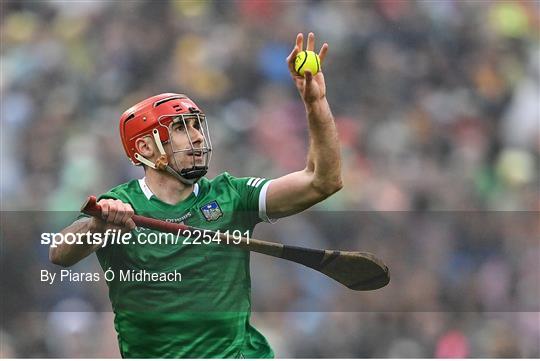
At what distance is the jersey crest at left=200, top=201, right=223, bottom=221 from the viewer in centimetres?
452

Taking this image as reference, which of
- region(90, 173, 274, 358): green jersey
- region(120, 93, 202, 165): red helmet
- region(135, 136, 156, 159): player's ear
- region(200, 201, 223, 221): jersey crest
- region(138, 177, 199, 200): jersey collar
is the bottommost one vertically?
region(90, 173, 274, 358): green jersey

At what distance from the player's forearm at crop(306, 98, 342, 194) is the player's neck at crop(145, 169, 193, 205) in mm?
593

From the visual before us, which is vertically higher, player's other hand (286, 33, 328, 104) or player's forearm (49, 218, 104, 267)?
player's other hand (286, 33, 328, 104)

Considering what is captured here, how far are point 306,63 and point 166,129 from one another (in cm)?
73

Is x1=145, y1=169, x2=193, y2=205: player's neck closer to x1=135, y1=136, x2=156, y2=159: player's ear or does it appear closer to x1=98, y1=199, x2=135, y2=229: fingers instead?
x1=135, y1=136, x2=156, y2=159: player's ear

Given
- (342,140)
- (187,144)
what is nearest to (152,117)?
(187,144)

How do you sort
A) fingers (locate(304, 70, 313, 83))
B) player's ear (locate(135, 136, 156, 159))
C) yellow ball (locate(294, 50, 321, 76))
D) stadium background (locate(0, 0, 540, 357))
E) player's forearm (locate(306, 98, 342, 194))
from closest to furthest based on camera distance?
fingers (locate(304, 70, 313, 83)) → player's forearm (locate(306, 98, 342, 194)) → yellow ball (locate(294, 50, 321, 76)) → player's ear (locate(135, 136, 156, 159)) → stadium background (locate(0, 0, 540, 357))

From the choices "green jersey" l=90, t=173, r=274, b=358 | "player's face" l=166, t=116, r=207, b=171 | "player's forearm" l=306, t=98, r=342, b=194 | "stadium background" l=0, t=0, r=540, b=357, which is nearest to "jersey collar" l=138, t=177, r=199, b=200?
"green jersey" l=90, t=173, r=274, b=358

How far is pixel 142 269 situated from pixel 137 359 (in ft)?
1.26

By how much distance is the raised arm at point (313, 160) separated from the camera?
4.11 meters

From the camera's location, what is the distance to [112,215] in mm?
4293

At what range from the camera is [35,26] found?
614cm

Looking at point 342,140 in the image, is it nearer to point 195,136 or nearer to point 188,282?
point 195,136

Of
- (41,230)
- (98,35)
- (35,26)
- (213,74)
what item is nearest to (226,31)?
(213,74)
